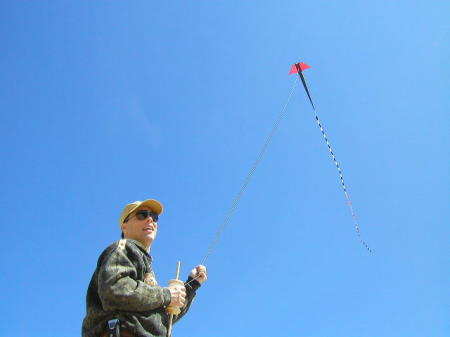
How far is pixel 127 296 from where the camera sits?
2975mm

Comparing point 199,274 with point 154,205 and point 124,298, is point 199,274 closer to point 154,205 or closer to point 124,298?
point 154,205

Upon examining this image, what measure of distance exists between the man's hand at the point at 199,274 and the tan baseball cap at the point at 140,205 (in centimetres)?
74

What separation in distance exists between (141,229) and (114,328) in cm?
112

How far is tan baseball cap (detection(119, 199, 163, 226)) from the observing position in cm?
404

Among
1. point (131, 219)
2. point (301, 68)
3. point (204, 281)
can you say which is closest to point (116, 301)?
point (131, 219)

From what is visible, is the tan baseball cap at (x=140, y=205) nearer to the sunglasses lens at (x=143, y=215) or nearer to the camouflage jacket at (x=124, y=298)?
the sunglasses lens at (x=143, y=215)

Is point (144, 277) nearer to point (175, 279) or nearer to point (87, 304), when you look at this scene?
point (175, 279)

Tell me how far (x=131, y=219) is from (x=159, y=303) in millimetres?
1081

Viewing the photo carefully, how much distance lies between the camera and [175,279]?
11.9 ft

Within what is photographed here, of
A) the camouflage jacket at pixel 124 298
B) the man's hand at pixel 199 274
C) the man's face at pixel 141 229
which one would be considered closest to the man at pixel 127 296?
the camouflage jacket at pixel 124 298

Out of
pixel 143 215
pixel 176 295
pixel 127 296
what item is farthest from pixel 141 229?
pixel 127 296

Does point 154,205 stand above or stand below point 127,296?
above

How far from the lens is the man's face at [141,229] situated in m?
3.89

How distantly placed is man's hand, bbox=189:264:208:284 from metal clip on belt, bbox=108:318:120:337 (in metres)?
1.35
